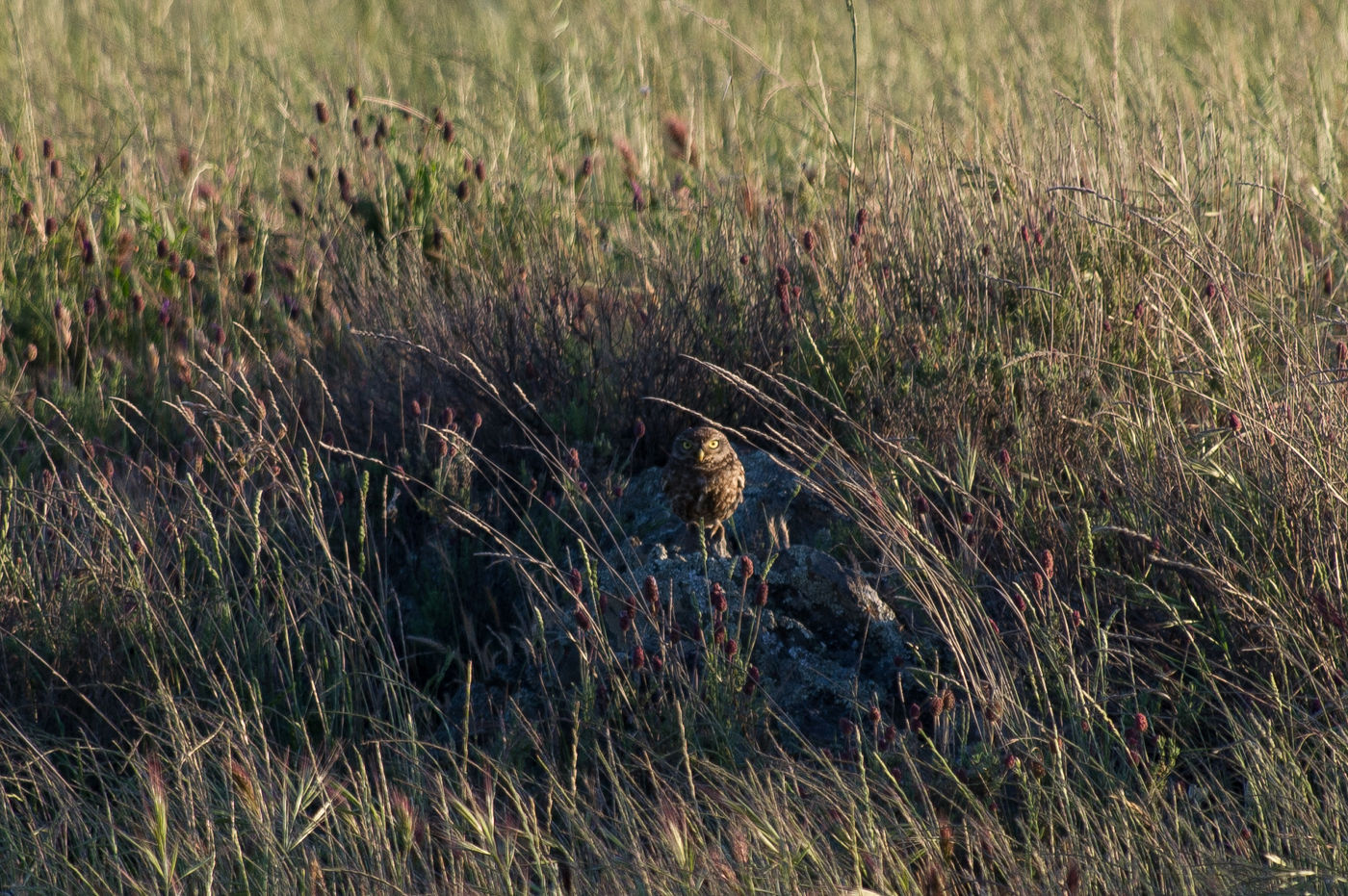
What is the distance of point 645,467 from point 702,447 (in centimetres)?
76

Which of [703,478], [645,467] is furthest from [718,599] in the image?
[645,467]

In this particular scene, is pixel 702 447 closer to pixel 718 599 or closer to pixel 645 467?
pixel 718 599

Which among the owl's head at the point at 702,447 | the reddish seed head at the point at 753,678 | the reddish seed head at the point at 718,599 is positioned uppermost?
the owl's head at the point at 702,447

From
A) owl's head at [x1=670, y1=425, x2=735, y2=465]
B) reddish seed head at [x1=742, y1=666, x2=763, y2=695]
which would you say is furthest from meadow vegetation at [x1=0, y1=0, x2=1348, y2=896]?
owl's head at [x1=670, y1=425, x2=735, y2=465]

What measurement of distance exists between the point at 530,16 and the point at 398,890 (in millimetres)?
7900

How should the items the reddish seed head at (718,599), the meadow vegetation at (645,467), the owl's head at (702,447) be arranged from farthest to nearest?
1. the owl's head at (702,447)
2. the reddish seed head at (718,599)
3. the meadow vegetation at (645,467)

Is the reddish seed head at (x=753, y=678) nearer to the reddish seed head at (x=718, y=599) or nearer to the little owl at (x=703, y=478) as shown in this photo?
the reddish seed head at (x=718, y=599)

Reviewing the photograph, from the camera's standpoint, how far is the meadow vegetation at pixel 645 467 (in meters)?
2.54

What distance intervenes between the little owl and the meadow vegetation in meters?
0.24

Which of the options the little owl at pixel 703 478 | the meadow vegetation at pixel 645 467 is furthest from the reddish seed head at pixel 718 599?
the little owl at pixel 703 478

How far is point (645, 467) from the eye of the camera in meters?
4.06

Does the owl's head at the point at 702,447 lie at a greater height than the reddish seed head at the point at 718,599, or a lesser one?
greater

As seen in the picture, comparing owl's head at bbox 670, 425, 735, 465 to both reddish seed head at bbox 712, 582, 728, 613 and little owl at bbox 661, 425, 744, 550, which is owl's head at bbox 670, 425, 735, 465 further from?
reddish seed head at bbox 712, 582, 728, 613

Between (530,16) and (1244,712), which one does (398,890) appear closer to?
(1244,712)
